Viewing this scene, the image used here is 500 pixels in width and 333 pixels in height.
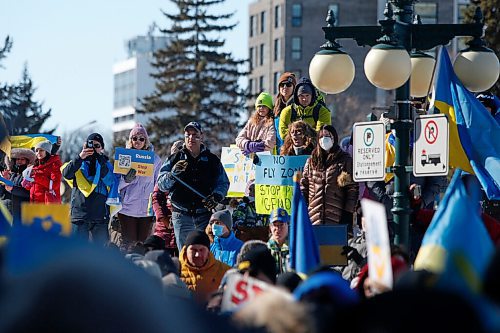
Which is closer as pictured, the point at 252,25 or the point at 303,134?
the point at 303,134

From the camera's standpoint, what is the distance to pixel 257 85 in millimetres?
114625

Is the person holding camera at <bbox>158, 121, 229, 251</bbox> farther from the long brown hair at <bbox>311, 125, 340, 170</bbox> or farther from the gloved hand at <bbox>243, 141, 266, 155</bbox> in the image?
the gloved hand at <bbox>243, 141, 266, 155</bbox>

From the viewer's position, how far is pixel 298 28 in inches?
4377

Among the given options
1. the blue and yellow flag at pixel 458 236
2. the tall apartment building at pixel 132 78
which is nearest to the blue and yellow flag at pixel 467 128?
the blue and yellow flag at pixel 458 236

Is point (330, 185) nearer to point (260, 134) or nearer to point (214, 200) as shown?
point (214, 200)

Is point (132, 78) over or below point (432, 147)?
over

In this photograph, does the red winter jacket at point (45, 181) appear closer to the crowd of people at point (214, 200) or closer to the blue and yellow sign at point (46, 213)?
the crowd of people at point (214, 200)

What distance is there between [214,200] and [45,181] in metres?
3.31

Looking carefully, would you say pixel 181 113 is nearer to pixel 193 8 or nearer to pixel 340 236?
pixel 193 8

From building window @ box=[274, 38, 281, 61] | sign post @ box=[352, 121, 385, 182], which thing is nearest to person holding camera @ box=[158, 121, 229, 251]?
sign post @ box=[352, 121, 385, 182]

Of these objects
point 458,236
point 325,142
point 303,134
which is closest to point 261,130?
point 303,134

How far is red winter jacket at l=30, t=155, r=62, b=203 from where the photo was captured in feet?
53.8

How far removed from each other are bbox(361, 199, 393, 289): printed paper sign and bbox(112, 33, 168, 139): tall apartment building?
16521 centimetres

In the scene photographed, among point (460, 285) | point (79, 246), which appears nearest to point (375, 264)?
point (460, 285)
